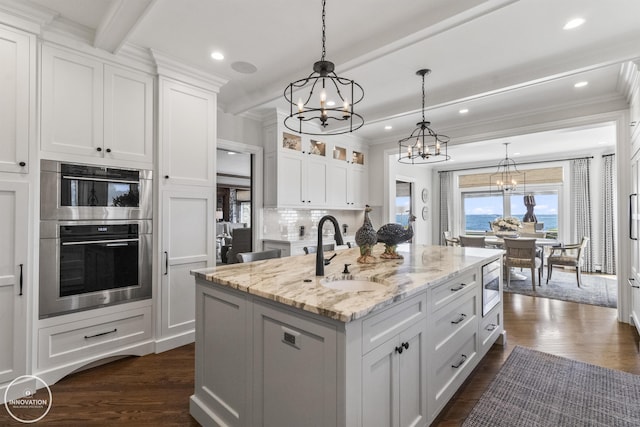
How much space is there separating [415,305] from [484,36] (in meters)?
2.39

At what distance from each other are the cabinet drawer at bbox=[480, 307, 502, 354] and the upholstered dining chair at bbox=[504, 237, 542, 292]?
8.35 feet

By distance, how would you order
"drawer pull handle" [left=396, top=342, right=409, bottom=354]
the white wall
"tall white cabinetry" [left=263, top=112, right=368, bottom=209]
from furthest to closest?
"tall white cabinetry" [left=263, top=112, right=368, bottom=209] < the white wall < "drawer pull handle" [left=396, top=342, right=409, bottom=354]

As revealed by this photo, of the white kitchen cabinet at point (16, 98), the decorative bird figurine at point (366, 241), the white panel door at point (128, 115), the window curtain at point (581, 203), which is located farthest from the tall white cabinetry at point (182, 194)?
the window curtain at point (581, 203)

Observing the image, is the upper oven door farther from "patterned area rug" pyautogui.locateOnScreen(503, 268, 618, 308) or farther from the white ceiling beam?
"patterned area rug" pyautogui.locateOnScreen(503, 268, 618, 308)

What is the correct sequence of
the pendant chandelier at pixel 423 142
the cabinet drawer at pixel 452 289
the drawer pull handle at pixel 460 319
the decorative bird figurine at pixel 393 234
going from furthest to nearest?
the pendant chandelier at pixel 423 142 → the decorative bird figurine at pixel 393 234 → the drawer pull handle at pixel 460 319 → the cabinet drawer at pixel 452 289

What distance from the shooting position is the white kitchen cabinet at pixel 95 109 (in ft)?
7.89

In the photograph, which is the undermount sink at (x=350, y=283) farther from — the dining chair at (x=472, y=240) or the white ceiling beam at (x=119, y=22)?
the dining chair at (x=472, y=240)

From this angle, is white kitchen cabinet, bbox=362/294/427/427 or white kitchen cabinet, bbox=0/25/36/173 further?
white kitchen cabinet, bbox=0/25/36/173

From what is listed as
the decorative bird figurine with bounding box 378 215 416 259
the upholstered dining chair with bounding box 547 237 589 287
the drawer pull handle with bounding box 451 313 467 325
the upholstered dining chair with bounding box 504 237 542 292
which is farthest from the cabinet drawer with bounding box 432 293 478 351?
the upholstered dining chair with bounding box 547 237 589 287

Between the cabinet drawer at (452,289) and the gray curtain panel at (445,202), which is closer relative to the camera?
the cabinet drawer at (452,289)

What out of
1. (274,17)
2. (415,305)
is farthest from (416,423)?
(274,17)

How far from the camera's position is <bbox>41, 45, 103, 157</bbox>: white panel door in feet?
7.82

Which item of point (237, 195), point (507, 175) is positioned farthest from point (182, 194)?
point (507, 175)

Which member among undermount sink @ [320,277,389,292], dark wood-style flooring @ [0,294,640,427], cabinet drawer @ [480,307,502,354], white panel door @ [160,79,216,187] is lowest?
dark wood-style flooring @ [0,294,640,427]
